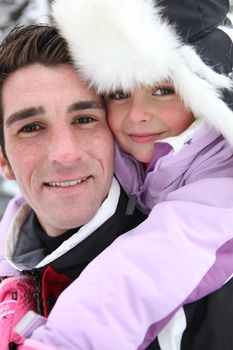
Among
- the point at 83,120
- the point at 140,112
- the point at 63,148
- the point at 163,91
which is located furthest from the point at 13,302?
the point at 163,91

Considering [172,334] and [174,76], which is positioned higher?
[174,76]

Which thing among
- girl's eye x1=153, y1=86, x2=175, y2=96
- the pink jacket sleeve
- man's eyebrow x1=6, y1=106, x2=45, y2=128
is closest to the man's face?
man's eyebrow x1=6, y1=106, x2=45, y2=128

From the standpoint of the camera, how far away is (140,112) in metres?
1.57

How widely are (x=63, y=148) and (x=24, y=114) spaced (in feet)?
0.66

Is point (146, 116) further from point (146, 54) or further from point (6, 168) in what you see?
point (6, 168)

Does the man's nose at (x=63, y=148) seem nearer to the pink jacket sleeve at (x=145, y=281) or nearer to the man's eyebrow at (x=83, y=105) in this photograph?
the man's eyebrow at (x=83, y=105)

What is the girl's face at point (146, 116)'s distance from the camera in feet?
5.12

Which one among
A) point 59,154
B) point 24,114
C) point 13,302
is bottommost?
point 13,302

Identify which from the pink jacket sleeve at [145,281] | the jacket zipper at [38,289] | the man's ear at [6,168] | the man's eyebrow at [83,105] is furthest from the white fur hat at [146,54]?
the jacket zipper at [38,289]

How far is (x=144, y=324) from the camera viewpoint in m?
1.23

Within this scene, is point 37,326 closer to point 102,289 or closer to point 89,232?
point 102,289

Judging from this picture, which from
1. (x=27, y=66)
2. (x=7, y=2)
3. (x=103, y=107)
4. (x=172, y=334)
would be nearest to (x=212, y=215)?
(x=172, y=334)

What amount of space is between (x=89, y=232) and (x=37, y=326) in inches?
15.8

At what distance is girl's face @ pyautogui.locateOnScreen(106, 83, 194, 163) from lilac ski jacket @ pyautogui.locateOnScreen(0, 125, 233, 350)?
0.10 metres
